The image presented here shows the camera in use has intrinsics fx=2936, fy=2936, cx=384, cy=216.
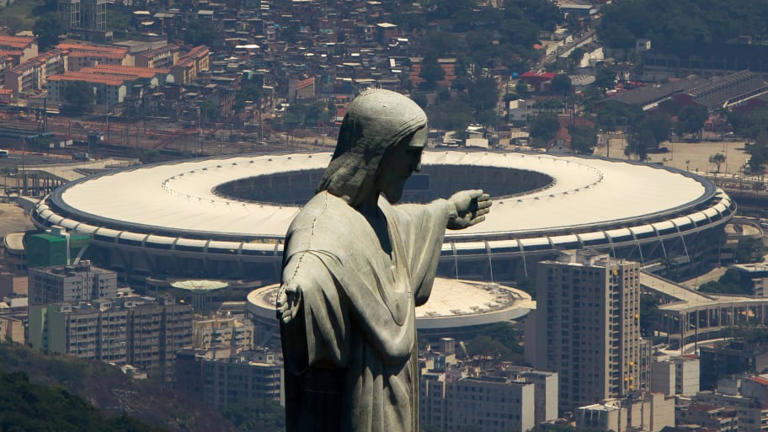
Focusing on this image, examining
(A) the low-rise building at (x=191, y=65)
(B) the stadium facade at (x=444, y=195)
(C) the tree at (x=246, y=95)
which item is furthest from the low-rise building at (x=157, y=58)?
(B) the stadium facade at (x=444, y=195)

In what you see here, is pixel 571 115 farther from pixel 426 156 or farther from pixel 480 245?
pixel 480 245

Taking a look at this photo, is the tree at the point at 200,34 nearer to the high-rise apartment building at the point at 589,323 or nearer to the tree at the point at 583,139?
the tree at the point at 583,139

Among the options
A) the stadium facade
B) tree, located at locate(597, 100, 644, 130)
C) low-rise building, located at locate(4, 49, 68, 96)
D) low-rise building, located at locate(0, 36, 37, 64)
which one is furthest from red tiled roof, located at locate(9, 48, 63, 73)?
the stadium facade

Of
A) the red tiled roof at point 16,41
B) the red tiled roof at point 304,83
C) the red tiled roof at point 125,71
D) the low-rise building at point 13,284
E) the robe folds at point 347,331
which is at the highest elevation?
the robe folds at point 347,331

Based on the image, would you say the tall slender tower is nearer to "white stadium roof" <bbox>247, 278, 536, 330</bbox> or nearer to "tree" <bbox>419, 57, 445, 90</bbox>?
"tree" <bbox>419, 57, 445, 90</bbox>

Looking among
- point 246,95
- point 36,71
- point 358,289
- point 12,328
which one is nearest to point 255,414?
point 12,328

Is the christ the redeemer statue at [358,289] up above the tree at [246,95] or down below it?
above

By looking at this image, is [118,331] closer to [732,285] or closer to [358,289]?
[732,285]
